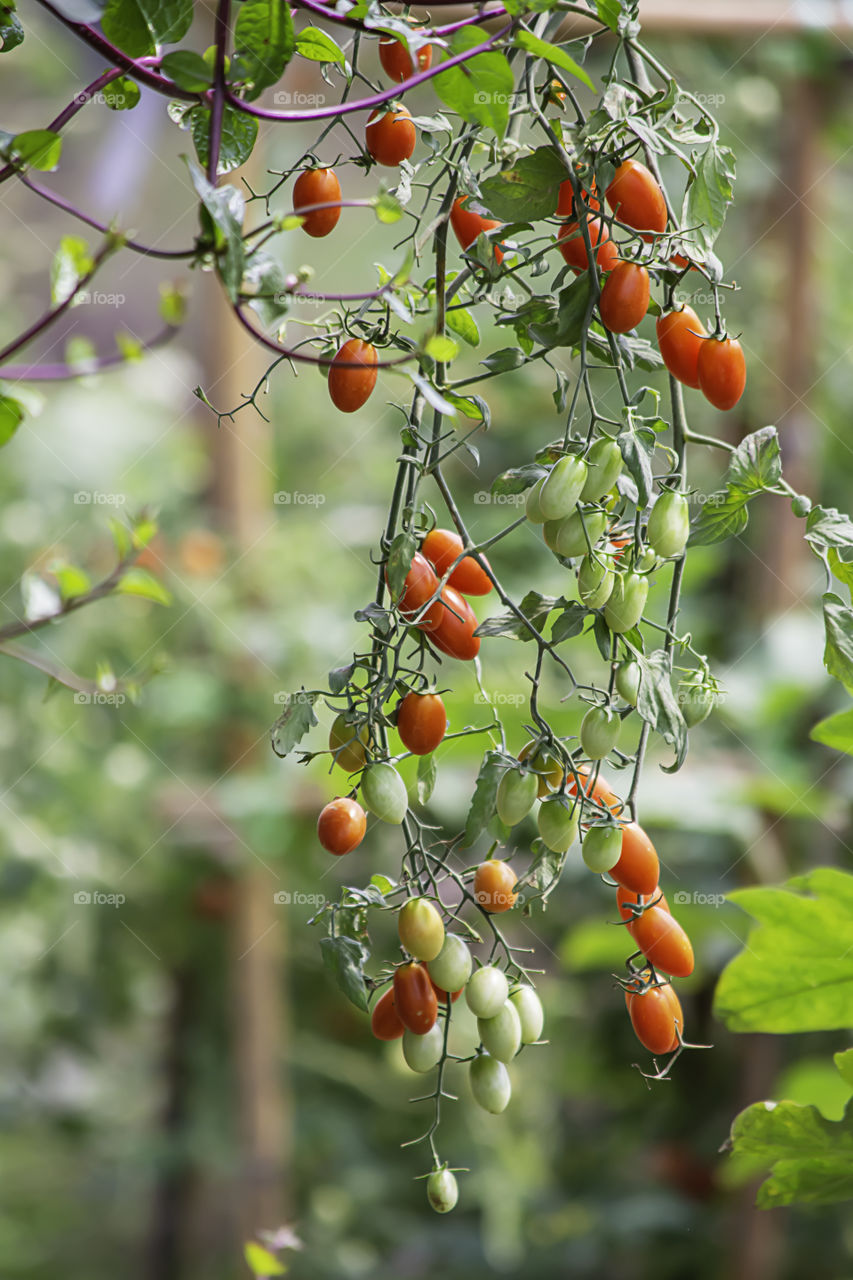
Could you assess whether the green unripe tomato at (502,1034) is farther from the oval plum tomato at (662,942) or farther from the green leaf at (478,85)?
the green leaf at (478,85)

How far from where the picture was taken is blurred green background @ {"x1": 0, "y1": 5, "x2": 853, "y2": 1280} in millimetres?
1526

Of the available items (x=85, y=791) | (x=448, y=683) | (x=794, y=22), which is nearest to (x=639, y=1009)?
(x=85, y=791)

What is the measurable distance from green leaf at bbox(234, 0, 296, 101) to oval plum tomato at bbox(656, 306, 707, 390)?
0.17 metres

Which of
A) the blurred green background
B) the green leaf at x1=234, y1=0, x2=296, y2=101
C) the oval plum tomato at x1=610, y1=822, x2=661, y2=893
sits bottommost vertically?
the blurred green background

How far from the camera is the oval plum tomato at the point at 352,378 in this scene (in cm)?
41

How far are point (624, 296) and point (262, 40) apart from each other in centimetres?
15

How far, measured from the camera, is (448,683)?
171 cm

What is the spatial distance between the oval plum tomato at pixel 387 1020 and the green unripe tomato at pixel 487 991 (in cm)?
5

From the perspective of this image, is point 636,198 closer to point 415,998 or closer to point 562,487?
point 562,487

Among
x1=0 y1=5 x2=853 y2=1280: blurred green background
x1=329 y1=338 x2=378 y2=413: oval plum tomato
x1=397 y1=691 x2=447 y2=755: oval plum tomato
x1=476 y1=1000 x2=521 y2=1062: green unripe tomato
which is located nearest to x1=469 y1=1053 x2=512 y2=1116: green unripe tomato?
x1=476 y1=1000 x2=521 y2=1062: green unripe tomato

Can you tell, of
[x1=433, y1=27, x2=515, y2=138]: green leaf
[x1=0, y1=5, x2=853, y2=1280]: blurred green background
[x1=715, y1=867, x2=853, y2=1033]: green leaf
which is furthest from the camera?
[x1=0, y1=5, x2=853, y2=1280]: blurred green background

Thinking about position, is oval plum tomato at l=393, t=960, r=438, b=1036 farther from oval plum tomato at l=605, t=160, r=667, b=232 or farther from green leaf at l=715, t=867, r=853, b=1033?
oval plum tomato at l=605, t=160, r=667, b=232

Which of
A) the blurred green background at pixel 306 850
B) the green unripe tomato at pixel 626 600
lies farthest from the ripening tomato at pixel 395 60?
the blurred green background at pixel 306 850

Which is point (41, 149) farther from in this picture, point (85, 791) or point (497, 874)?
point (85, 791)
